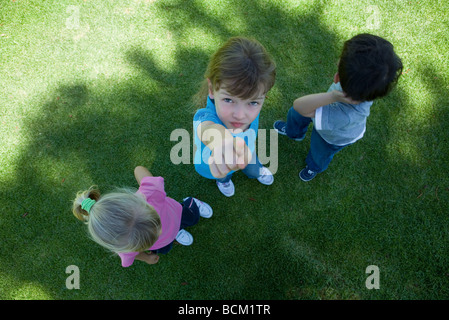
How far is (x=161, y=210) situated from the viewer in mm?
2197

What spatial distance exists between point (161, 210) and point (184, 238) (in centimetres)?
74

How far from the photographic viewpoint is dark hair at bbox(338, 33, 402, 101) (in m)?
1.76

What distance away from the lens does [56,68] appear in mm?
3521

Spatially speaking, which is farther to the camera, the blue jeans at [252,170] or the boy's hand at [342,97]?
the blue jeans at [252,170]

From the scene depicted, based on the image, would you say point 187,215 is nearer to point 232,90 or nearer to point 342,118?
point 232,90

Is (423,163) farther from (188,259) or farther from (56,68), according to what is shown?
(56,68)

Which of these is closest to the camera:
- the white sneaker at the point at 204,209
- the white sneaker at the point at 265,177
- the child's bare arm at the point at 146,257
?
the child's bare arm at the point at 146,257

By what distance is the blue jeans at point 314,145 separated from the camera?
8.28ft

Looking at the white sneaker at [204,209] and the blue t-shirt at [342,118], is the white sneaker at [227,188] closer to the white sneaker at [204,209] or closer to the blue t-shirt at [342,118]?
the white sneaker at [204,209]

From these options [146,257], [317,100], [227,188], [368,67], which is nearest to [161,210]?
[146,257]

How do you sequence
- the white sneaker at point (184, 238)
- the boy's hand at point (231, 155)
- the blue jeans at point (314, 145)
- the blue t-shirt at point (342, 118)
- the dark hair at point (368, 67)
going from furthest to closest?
the white sneaker at point (184, 238) < the blue jeans at point (314, 145) < the blue t-shirt at point (342, 118) < the dark hair at point (368, 67) < the boy's hand at point (231, 155)

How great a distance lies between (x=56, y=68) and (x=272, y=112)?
9.46 ft

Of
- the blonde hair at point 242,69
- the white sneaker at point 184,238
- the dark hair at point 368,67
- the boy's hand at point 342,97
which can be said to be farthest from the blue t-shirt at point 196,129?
the white sneaker at point 184,238

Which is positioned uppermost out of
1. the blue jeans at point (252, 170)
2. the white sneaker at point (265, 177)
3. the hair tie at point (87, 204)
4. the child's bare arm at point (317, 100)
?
the child's bare arm at point (317, 100)
